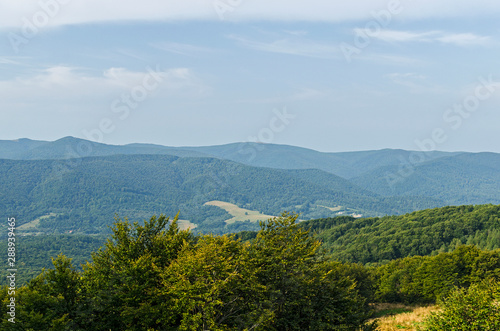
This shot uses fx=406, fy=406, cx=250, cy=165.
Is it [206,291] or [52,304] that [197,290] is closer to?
[206,291]

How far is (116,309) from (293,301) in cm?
1243

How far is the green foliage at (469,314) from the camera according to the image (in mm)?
22125

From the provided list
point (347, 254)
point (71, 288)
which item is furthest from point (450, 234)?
point (71, 288)

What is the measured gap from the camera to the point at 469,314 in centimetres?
2250

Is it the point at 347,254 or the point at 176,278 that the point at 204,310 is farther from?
the point at 347,254

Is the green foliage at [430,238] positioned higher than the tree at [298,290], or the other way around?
the tree at [298,290]

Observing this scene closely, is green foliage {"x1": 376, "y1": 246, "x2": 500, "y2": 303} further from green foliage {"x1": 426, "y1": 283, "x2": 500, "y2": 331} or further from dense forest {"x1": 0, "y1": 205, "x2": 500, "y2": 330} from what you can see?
green foliage {"x1": 426, "y1": 283, "x2": 500, "y2": 331}

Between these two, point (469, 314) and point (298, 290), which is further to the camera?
point (298, 290)

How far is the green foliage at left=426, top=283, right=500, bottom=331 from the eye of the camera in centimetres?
2212

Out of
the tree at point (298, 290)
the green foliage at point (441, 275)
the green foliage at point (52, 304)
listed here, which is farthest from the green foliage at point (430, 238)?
the green foliage at point (52, 304)

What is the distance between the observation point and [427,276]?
79.1 m

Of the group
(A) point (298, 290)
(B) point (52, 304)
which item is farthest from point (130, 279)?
(A) point (298, 290)

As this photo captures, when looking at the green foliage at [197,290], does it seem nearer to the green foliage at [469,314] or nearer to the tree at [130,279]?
the tree at [130,279]

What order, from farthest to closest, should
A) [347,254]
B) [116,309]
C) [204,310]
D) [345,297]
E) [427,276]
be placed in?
[347,254]
[427,276]
[345,297]
[116,309]
[204,310]
